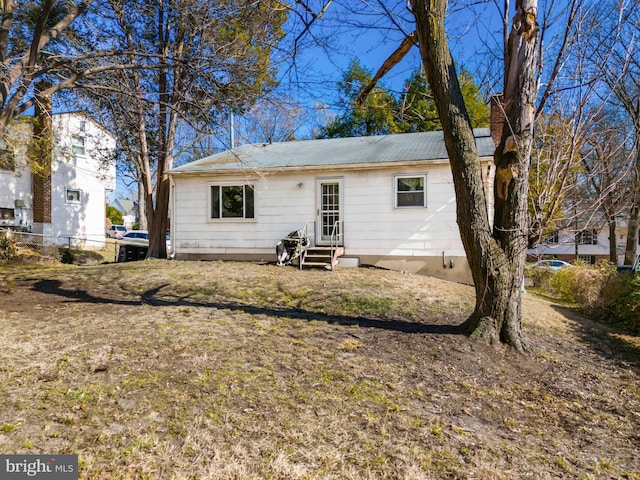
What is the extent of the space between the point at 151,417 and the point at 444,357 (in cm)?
320

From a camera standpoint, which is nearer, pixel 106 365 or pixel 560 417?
pixel 560 417

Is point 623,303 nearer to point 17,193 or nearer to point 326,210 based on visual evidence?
point 326,210

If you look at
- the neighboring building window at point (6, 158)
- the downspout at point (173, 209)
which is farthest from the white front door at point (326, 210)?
the neighboring building window at point (6, 158)

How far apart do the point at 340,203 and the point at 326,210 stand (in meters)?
0.56

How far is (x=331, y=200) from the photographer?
12.7 meters

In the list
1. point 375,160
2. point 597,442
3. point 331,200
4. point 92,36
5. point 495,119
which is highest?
point 92,36

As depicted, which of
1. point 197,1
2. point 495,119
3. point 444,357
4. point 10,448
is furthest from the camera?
point 495,119

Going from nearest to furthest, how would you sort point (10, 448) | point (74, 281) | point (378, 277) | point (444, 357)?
1. point (10, 448)
2. point (444, 357)
3. point (74, 281)
4. point (378, 277)

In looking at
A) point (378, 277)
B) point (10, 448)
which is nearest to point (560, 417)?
point (10, 448)

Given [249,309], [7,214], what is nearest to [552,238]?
[249,309]

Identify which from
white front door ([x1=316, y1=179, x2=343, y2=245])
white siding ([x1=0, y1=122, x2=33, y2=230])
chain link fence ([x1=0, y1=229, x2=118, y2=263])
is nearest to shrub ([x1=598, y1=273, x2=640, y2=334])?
white front door ([x1=316, y1=179, x2=343, y2=245])

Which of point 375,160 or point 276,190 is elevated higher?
point 375,160

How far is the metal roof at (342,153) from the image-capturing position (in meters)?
12.0

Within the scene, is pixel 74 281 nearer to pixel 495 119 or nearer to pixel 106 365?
pixel 106 365
